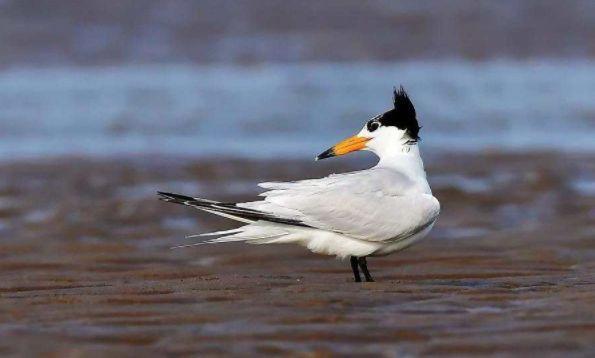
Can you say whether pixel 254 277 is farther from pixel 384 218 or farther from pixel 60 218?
pixel 60 218

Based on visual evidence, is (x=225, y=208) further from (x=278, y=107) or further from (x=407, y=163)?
(x=278, y=107)

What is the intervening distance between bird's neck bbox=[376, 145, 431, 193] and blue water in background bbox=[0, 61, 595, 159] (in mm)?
5491

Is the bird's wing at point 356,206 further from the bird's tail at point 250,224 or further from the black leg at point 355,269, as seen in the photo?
the black leg at point 355,269

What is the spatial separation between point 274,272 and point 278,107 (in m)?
7.41

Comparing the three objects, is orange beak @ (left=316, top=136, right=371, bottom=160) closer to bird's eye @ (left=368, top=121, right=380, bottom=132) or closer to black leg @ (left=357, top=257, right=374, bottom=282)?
bird's eye @ (left=368, top=121, right=380, bottom=132)

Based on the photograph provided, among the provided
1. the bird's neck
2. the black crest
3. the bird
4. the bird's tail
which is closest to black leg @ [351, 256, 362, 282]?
the bird

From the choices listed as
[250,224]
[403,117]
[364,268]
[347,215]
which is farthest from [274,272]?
[403,117]

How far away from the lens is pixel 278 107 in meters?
15.4

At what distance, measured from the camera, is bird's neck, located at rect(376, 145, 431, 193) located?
Answer: 24.5 feet

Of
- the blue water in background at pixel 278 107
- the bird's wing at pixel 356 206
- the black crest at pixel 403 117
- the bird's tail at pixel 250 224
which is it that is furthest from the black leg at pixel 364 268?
the blue water in background at pixel 278 107

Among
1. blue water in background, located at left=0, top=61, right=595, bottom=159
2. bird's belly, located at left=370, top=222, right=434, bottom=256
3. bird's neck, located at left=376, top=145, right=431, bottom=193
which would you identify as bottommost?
bird's belly, located at left=370, top=222, right=434, bottom=256

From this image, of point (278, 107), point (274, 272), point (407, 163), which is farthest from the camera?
point (278, 107)

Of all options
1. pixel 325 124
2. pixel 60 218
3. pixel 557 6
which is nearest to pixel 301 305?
pixel 60 218

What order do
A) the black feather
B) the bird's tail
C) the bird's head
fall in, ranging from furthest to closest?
the bird's head → the bird's tail → the black feather
